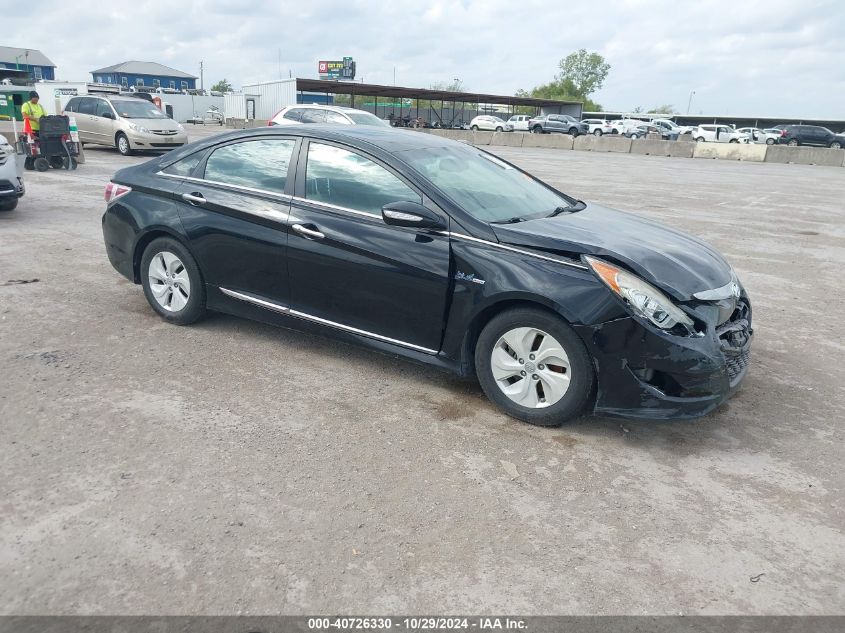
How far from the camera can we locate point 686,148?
36094mm

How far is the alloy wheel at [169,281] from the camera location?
532 cm

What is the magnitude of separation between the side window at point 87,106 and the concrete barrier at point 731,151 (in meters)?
28.6

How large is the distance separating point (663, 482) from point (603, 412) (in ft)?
1.59

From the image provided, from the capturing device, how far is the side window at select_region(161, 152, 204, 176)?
5340 millimetres

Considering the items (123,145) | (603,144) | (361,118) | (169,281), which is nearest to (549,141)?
(603,144)

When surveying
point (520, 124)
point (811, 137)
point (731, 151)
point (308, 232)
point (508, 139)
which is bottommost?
point (508, 139)

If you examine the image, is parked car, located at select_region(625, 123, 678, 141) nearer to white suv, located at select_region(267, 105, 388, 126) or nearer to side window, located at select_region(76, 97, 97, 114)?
white suv, located at select_region(267, 105, 388, 126)

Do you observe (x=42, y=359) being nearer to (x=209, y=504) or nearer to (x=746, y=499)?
(x=209, y=504)

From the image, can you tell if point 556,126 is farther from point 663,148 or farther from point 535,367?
point 535,367

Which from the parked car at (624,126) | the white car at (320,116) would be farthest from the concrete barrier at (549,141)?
the white car at (320,116)

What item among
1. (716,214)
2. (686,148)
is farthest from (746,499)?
(686,148)

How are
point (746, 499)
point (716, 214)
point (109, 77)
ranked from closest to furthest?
1. point (746, 499)
2. point (716, 214)
3. point (109, 77)

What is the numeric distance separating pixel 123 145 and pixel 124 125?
0.60 meters

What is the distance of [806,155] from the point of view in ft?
109
